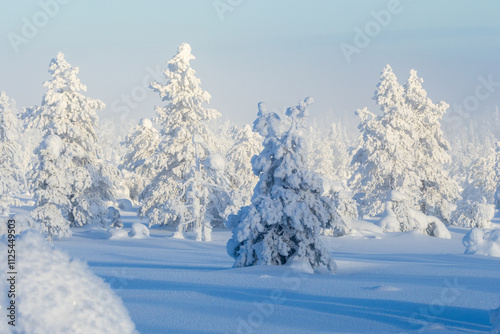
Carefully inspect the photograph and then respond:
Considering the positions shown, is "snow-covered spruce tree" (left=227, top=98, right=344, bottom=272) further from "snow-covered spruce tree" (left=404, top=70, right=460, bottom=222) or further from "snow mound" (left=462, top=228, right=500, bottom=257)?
"snow-covered spruce tree" (left=404, top=70, right=460, bottom=222)

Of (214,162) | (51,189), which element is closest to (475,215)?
(214,162)

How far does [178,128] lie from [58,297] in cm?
2826

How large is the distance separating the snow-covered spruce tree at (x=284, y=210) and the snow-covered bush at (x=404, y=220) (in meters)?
17.6

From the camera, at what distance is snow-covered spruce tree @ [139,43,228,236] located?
30.4 meters

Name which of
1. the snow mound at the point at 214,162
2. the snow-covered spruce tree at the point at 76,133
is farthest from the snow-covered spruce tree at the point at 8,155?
the snow mound at the point at 214,162

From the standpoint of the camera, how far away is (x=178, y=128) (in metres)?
30.8

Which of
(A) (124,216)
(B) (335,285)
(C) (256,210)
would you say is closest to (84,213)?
(A) (124,216)

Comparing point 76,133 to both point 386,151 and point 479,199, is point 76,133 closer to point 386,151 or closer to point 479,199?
point 386,151

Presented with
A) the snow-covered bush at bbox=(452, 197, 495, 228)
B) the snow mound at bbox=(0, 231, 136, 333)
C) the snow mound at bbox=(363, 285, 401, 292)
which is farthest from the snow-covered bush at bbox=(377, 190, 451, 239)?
the snow mound at bbox=(0, 231, 136, 333)

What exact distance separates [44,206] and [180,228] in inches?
253

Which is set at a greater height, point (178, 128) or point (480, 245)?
point (178, 128)

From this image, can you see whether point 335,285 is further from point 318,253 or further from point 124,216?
point 124,216

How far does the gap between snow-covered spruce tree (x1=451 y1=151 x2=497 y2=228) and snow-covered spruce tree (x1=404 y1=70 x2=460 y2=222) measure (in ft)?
4.07

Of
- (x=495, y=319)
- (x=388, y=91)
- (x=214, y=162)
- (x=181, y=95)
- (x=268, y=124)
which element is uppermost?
(x=388, y=91)
